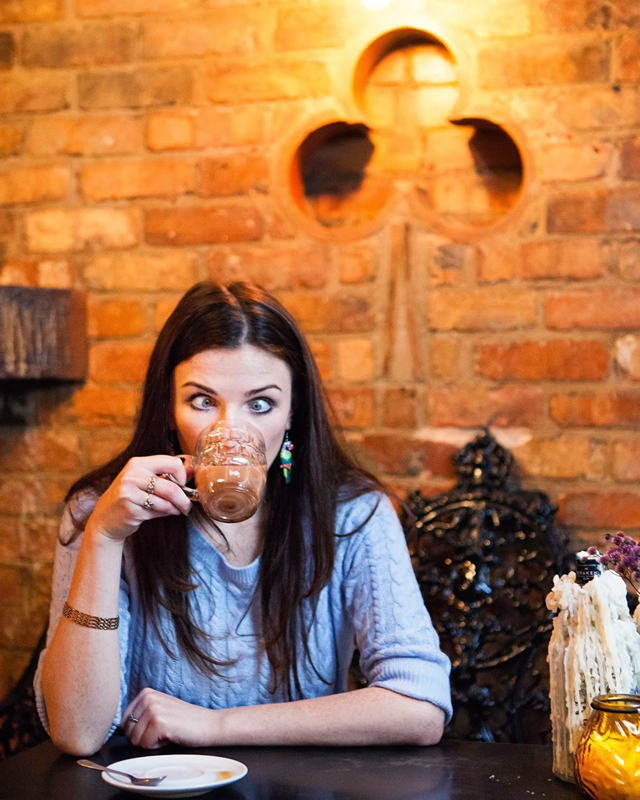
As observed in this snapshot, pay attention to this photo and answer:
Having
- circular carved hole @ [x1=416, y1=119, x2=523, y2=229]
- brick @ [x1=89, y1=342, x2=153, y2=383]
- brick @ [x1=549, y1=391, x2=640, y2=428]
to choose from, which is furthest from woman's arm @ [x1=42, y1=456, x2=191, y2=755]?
circular carved hole @ [x1=416, y1=119, x2=523, y2=229]

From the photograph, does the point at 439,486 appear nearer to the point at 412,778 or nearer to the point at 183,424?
the point at 183,424

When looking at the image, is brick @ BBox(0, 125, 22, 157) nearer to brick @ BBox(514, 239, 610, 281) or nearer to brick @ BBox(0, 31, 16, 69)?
brick @ BBox(0, 31, 16, 69)

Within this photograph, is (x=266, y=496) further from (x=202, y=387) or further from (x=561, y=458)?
(x=561, y=458)

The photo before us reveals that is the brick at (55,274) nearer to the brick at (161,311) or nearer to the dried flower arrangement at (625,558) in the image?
the brick at (161,311)

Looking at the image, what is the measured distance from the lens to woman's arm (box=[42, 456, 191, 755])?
4.40 feet

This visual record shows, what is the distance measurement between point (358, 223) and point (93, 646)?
127cm

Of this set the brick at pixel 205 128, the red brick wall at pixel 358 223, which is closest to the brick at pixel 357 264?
the red brick wall at pixel 358 223

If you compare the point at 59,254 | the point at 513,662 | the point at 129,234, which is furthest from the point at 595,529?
the point at 59,254

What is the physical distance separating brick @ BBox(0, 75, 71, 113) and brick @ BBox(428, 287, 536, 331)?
3.55 feet

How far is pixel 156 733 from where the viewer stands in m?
1.31

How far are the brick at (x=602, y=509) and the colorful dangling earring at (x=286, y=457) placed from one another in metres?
0.72

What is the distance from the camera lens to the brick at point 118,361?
2.32 metres

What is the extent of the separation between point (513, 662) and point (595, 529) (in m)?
0.34

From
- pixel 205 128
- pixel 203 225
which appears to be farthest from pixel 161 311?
pixel 205 128
